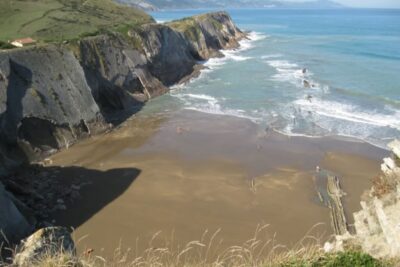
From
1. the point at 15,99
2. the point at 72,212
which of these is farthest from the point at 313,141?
the point at 15,99

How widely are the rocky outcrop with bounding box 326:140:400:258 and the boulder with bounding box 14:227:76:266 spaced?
5050mm

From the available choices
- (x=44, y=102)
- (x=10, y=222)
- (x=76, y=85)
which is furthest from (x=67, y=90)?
(x=10, y=222)

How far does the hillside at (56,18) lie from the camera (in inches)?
1606

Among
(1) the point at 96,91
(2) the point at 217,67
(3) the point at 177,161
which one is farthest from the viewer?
(2) the point at 217,67

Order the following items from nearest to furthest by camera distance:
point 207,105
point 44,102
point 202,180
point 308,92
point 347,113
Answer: point 202,180
point 44,102
point 347,113
point 207,105
point 308,92

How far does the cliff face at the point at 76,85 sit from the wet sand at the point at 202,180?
1.81 metres

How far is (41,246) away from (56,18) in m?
44.7

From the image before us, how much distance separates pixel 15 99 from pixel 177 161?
9.69 meters

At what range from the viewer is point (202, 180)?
20625mm

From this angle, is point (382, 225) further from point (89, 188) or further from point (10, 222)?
point (89, 188)

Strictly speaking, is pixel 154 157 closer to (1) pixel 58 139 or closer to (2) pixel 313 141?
(1) pixel 58 139

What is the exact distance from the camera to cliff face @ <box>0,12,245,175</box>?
22.8m

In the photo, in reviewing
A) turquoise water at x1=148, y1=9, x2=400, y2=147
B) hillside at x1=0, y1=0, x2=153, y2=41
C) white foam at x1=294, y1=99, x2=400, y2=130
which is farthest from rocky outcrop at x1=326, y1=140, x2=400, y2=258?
hillside at x1=0, y1=0, x2=153, y2=41

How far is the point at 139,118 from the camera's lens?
30938 millimetres
